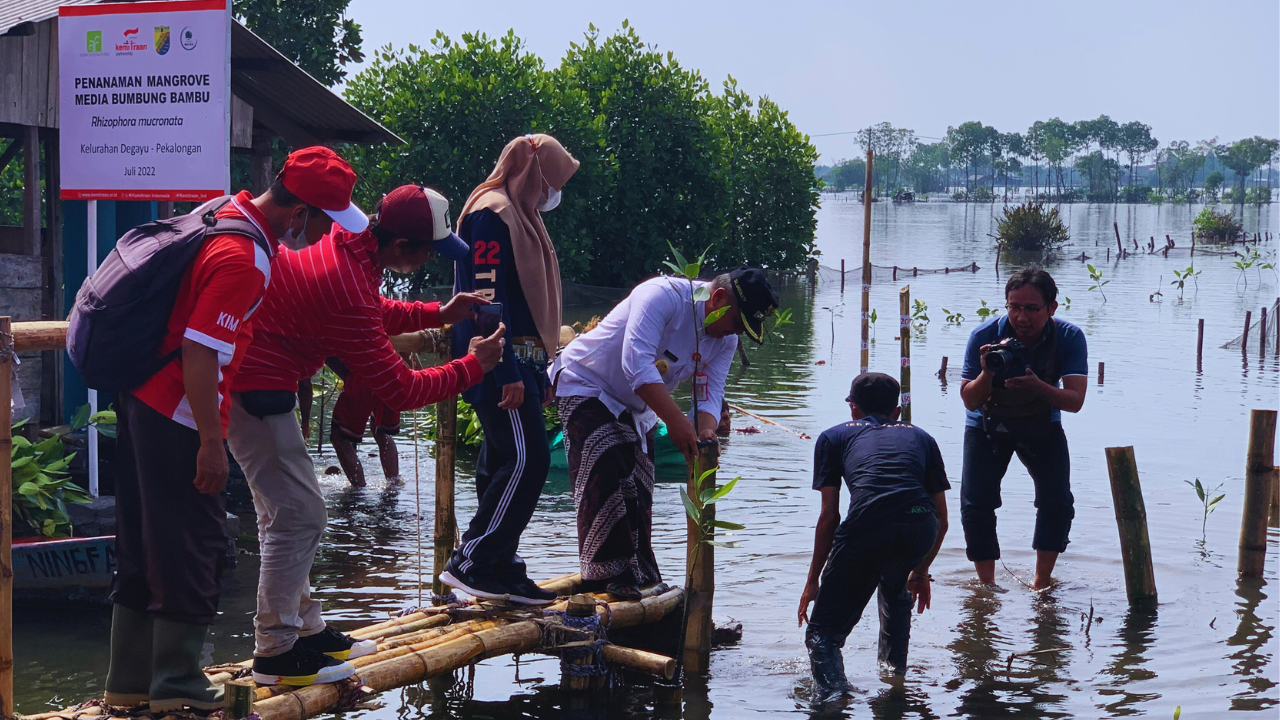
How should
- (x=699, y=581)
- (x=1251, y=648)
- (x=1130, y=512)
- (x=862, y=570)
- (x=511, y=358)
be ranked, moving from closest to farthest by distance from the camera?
(x=511, y=358) < (x=862, y=570) < (x=699, y=581) < (x=1251, y=648) < (x=1130, y=512)

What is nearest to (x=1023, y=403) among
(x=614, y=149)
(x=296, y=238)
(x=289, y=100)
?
(x=296, y=238)

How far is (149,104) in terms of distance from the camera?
790cm

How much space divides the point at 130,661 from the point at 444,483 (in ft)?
6.53

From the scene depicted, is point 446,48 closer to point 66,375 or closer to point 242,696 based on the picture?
point 66,375

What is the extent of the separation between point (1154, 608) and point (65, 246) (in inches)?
341

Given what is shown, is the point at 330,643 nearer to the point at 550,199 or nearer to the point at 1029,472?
the point at 550,199

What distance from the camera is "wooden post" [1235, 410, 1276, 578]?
773 cm

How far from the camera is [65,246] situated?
10250mm

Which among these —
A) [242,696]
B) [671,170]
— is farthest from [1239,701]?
[671,170]

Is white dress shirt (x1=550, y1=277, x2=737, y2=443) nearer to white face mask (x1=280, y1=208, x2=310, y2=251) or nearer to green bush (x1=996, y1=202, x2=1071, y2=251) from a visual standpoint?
white face mask (x1=280, y1=208, x2=310, y2=251)

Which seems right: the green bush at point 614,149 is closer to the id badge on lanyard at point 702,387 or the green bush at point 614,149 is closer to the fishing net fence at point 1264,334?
the fishing net fence at point 1264,334

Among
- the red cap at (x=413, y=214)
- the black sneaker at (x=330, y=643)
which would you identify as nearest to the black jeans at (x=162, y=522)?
the black sneaker at (x=330, y=643)

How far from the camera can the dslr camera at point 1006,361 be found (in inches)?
273

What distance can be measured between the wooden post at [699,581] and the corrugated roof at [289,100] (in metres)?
6.43
